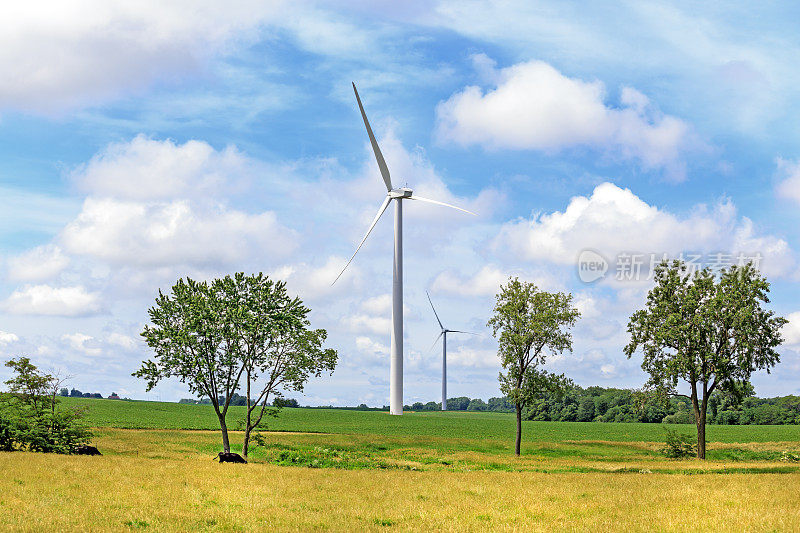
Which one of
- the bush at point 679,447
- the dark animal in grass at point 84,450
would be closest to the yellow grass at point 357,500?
the dark animal in grass at point 84,450

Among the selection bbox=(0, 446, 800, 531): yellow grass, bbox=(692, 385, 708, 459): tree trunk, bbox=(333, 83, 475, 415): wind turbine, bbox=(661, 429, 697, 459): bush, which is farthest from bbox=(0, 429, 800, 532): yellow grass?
bbox=(333, 83, 475, 415): wind turbine

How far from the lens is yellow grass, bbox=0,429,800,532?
65.2 ft

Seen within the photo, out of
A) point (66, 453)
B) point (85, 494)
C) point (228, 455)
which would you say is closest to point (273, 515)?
point (85, 494)

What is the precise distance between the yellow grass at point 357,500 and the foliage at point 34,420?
5994mm

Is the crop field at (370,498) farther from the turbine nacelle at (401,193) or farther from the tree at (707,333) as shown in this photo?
the turbine nacelle at (401,193)

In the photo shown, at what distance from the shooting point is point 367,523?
20.0 metres

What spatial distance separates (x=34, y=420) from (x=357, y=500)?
28431 mm

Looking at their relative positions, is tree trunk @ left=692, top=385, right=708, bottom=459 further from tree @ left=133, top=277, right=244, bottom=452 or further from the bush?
tree @ left=133, top=277, right=244, bottom=452

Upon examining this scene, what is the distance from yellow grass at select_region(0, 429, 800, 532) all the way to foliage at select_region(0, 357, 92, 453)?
5.99 metres

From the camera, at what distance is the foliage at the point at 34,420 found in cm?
4275

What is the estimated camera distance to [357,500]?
2447cm

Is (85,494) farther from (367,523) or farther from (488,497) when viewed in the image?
(488,497)

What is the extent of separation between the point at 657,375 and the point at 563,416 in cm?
9363

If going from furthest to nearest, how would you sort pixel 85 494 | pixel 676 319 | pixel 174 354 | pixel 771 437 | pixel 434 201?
1. pixel 434 201
2. pixel 771 437
3. pixel 676 319
4. pixel 174 354
5. pixel 85 494
